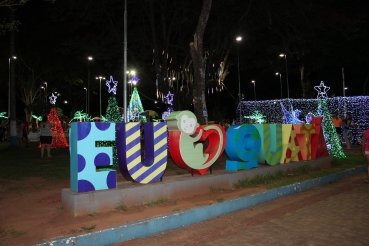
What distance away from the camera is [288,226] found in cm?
609

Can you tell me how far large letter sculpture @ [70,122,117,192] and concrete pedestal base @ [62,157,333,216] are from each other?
0.60ft

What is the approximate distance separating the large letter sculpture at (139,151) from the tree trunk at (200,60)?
5.41 meters

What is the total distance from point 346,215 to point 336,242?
162 cm

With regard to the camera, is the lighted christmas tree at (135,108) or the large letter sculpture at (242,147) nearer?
the large letter sculpture at (242,147)

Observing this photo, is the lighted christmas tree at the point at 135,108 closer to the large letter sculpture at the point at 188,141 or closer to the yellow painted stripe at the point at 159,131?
the large letter sculpture at the point at 188,141

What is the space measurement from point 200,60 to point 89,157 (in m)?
7.28

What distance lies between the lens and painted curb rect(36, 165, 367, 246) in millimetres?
5113

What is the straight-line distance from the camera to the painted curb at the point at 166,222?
5.11 metres

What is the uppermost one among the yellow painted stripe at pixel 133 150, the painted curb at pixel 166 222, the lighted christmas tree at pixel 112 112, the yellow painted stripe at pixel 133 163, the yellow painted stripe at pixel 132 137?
the lighted christmas tree at pixel 112 112

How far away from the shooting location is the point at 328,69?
131 ft

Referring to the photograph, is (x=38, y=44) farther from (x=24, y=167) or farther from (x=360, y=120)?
A: (x=360, y=120)

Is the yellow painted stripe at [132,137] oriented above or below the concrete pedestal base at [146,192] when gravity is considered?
above

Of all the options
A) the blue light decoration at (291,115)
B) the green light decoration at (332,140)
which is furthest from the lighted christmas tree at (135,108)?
the green light decoration at (332,140)

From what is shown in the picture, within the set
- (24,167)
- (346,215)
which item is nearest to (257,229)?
(346,215)
